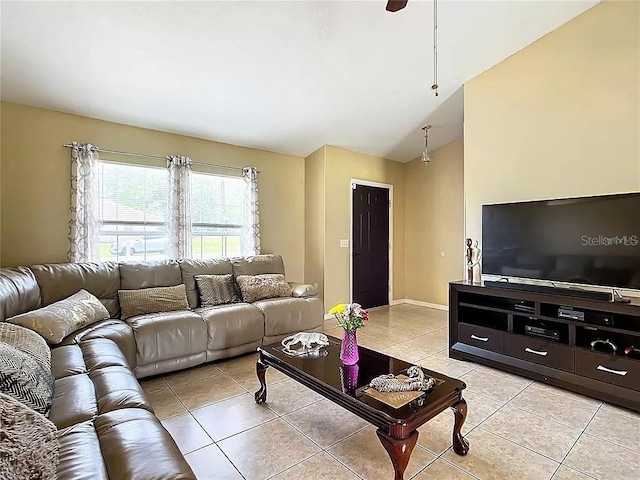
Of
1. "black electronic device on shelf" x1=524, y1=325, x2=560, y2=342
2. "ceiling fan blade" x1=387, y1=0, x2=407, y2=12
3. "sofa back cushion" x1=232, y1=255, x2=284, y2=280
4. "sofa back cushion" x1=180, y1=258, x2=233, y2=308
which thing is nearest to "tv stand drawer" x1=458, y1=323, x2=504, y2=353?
"black electronic device on shelf" x1=524, y1=325, x2=560, y2=342

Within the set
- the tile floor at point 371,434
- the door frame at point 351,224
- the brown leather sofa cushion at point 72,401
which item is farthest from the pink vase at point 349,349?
the door frame at point 351,224

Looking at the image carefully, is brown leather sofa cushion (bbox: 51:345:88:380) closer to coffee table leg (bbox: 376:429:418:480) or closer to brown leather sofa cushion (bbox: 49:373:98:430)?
brown leather sofa cushion (bbox: 49:373:98:430)

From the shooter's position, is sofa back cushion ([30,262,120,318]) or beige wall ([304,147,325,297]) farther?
beige wall ([304,147,325,297])

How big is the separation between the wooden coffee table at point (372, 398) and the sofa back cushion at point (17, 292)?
1.78 m

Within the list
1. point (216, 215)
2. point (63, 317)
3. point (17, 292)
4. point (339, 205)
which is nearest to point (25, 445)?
point (63, 317)

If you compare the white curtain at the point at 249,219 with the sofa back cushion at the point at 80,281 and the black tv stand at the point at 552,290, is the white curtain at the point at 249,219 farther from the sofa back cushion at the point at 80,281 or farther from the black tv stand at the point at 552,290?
the black tv stand at the point at 552,290

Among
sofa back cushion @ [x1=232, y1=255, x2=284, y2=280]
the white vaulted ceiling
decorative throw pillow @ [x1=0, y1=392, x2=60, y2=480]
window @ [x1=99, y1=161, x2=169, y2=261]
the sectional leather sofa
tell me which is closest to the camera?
decorative throw pillow @ [x1=0, y1=392, x2=60, y2=480]

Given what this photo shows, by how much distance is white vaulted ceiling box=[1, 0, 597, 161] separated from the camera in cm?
249

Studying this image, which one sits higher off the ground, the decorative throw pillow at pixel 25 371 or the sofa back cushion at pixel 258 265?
the sofa back cushion at pixel 258 265

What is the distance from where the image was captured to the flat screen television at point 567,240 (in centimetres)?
259

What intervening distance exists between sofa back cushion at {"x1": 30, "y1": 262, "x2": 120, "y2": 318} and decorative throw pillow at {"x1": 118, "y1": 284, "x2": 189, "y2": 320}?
0.42 feet

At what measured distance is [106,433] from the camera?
1.32 metres

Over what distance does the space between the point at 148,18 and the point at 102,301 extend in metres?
2.40

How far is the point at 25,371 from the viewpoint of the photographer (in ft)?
4.88
